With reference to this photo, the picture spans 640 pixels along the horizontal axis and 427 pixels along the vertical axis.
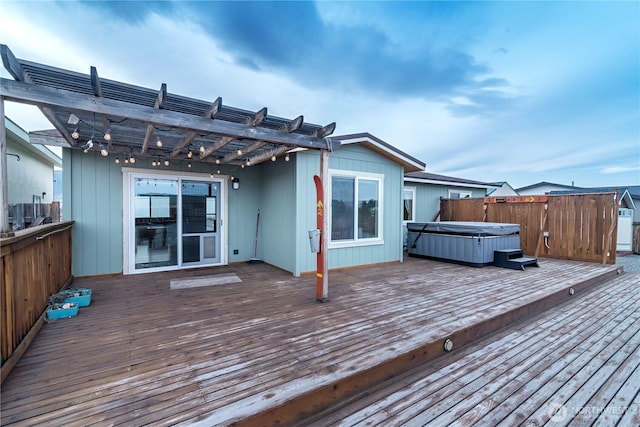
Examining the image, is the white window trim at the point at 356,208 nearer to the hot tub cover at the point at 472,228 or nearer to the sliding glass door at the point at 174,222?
the hot tub cover at the point at 472,228

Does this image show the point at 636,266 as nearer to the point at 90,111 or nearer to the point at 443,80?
the point at 443,80

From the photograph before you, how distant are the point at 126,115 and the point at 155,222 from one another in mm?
3663

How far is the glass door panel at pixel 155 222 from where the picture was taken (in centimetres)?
536

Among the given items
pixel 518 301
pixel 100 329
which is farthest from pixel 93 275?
pixel 518 301

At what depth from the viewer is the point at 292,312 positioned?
3258 millimetres

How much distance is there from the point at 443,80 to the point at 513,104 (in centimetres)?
262

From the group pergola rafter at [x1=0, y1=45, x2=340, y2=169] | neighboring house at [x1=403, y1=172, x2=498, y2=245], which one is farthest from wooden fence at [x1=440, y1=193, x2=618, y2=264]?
pergola rafter at [x1=0, y1=45, x2=340, y2=169]

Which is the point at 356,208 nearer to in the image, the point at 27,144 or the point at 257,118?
the point at 257,118

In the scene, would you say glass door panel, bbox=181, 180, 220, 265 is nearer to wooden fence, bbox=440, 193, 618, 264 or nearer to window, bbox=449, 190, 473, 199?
wooden fence, bbox=440, 193, 618, 264

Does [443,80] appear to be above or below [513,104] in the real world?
above

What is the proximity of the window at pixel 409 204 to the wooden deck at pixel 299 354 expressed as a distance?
4729mm

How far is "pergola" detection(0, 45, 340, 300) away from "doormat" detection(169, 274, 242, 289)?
2.32 metres

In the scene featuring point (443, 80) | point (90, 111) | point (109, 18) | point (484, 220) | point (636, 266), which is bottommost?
point (636, 266)

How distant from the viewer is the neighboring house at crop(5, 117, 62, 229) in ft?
18.9
